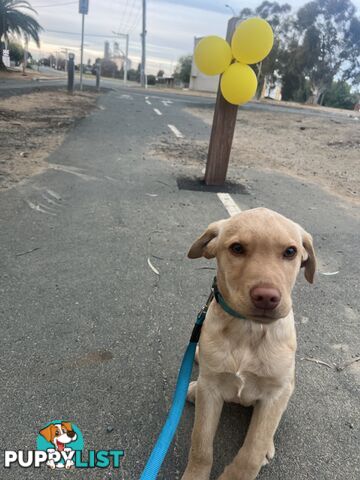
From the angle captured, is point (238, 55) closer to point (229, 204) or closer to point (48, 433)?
point (229, 204)

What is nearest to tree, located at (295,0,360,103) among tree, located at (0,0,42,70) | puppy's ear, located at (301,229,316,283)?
tree, located at (0,0,42,70)

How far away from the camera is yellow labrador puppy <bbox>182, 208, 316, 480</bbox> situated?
190 cm

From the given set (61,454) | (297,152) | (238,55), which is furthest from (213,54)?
(297,152)

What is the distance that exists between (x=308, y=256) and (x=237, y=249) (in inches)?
21.9

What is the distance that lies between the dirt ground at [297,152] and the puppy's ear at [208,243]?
575cm

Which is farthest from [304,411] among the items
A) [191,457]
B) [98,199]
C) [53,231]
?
[98,199]

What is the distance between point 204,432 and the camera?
1991mm

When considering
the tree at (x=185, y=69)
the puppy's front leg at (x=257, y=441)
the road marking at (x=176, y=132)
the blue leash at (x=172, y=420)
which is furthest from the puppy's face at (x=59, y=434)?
the tree at (x=185, y=69)

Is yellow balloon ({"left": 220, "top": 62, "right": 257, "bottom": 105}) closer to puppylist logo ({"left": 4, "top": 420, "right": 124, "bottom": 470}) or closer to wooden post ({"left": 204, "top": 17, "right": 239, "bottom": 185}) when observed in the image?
wooden post ({"left": 204, "top": 17, "right": 239, "bottom": 185})

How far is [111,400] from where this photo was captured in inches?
95.4

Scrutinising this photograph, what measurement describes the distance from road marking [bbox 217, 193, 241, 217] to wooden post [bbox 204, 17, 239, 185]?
0.58m

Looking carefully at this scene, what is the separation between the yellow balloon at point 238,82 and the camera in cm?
582

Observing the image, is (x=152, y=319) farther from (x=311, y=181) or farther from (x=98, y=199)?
(x=311, y=181)

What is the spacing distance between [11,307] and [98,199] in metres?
2.89
